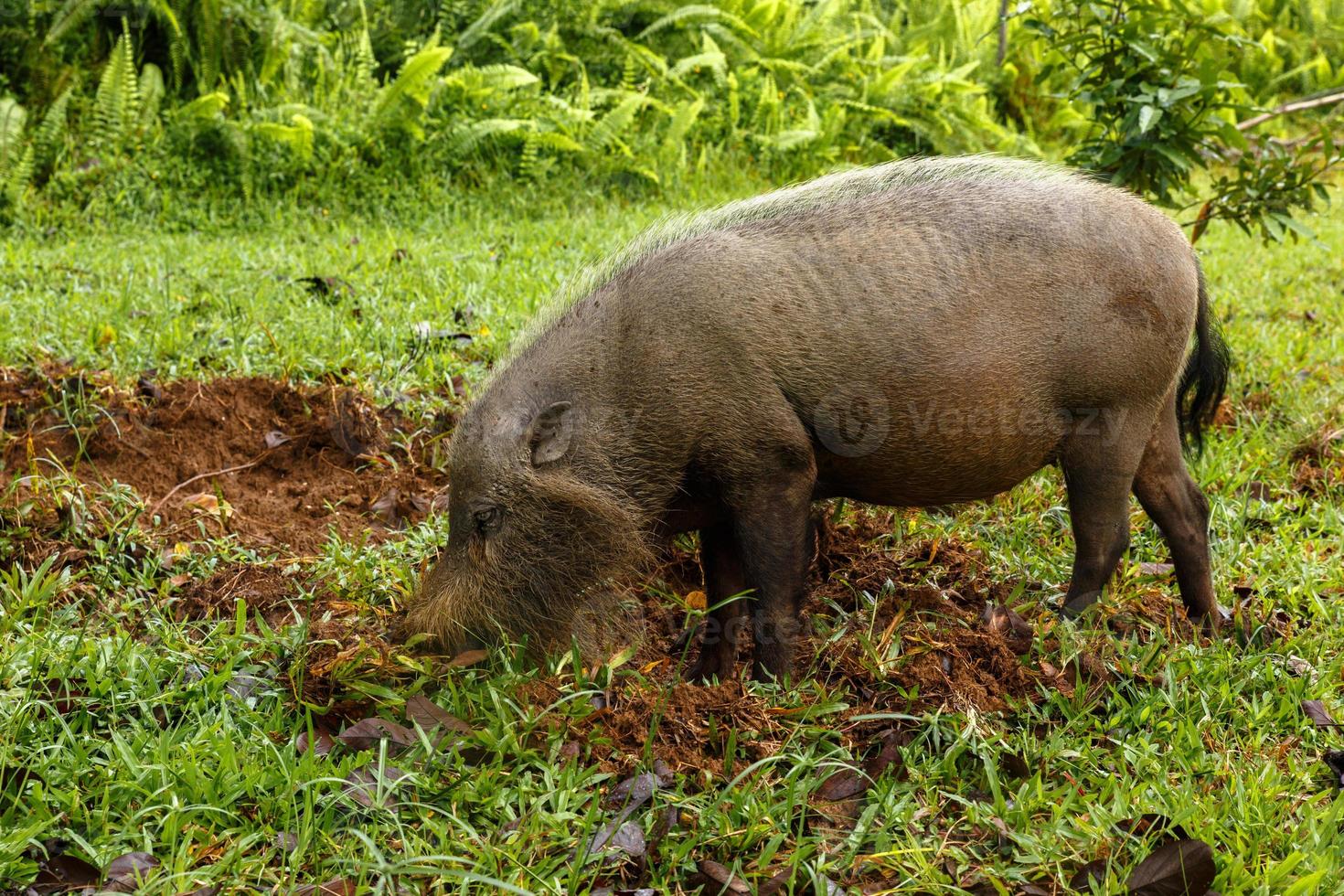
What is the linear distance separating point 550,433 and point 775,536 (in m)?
0.69

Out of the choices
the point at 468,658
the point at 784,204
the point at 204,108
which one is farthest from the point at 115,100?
the point at 468,658

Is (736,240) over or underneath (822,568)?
over

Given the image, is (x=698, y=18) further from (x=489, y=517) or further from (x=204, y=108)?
(x=489, y=517)

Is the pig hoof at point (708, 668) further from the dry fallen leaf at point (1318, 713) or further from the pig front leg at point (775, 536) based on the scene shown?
the dry fallen leaf at point (1318, 713)

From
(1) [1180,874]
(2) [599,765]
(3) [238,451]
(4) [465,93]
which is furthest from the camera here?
(4) [465,93]

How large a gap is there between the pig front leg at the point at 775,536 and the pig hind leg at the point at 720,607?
9.7 inches

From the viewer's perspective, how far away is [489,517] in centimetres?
324

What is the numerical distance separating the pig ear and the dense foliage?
11.5 ft

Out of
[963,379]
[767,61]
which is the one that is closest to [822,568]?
[963,379]

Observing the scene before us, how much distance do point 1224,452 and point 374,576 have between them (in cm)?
349

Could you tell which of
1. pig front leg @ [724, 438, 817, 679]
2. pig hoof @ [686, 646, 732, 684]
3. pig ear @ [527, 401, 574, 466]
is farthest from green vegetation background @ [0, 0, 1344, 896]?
pig ear @ [527, 401, 574, 466]

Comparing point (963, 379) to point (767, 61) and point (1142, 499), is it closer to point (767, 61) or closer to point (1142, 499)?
point (1142, 499)

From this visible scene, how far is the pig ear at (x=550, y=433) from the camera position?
10.5 feet

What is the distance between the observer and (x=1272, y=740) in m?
3.16
